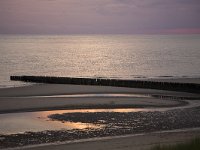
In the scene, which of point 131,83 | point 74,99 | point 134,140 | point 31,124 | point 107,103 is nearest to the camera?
point 134,140

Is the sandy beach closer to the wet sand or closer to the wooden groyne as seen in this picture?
the wet sand

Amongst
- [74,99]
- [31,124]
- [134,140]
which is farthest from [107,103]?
[134,140]

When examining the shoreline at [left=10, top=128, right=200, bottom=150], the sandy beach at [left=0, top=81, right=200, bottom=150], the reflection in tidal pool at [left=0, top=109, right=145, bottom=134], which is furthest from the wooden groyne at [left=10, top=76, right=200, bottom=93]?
the shoreline at [left=10, top=128, right=200, bottom=150]

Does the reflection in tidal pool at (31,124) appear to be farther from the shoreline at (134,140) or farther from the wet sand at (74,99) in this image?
the shoreline at (134,140)

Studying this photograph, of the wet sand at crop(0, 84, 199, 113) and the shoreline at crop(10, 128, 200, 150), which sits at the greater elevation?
the wet sand at crop(0, 84, 199, 113)

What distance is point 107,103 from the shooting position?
36250 millimetres

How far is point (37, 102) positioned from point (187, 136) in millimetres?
17039

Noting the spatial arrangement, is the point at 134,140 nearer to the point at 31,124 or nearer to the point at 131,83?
the point at 31,124

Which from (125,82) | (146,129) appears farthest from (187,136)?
(125,82)

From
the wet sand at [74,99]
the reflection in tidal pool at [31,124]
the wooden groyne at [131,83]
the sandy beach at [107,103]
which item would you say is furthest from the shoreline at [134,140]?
the wooden groyne at [131,83]

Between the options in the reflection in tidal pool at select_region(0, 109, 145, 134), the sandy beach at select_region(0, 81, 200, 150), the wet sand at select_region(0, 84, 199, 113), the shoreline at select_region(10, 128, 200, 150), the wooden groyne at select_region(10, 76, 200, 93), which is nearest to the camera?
the shoreline at select_region(10, 128, 200, 150)

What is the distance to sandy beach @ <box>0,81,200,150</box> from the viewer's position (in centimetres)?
2177

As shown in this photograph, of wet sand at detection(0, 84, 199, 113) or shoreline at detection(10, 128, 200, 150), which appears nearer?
shoreline at detection(10, 128, 200, 150)

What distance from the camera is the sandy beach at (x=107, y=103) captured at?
71.4 feet
